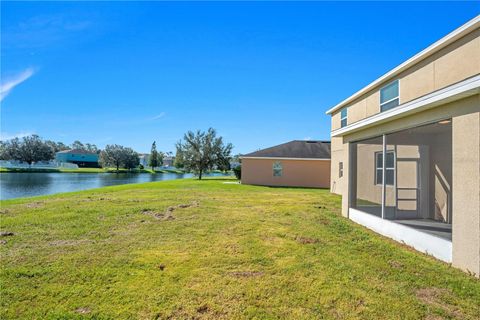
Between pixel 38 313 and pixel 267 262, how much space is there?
131 inches

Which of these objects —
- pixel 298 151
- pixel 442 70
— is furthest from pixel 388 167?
pixel 298 151

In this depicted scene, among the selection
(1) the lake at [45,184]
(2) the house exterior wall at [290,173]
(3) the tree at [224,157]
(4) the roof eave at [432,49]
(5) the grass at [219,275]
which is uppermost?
(4) the roof eave at [432,49]

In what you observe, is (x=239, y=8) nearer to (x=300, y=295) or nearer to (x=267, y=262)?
(x=267, y=262)

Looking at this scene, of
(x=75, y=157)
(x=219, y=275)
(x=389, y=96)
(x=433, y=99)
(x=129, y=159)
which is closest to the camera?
(x=219, y=275)

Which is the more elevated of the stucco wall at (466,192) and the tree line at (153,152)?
the tree line at (153,152)

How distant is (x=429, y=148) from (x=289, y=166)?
49.4ft

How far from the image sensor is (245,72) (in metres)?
16.2

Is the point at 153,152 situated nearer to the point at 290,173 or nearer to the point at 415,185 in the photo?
the point at 290,173

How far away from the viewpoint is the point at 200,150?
33.0 m

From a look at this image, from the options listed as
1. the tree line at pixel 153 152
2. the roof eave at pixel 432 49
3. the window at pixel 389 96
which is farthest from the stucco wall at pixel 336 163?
the tree line at pixel 153 152

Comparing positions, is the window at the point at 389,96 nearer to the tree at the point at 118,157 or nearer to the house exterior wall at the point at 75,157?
the tree at the point at 118,157

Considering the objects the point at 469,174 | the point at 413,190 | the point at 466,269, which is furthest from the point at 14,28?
the point at 413,190

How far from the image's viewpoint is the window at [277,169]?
2350 cm

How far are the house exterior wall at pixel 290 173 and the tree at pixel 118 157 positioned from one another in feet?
180
